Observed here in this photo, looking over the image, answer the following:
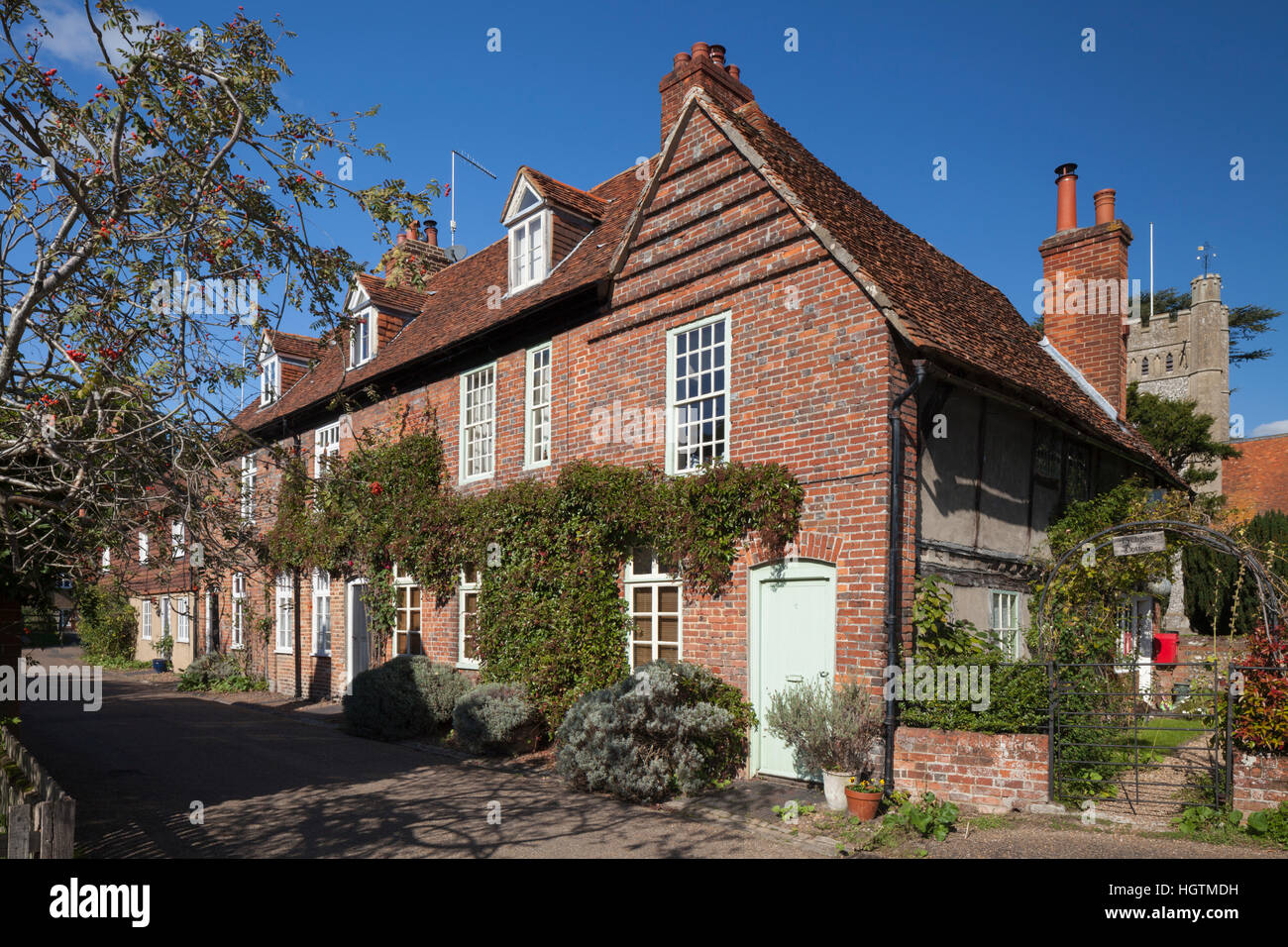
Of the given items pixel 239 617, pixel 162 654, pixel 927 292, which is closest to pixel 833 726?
pixel 927 292

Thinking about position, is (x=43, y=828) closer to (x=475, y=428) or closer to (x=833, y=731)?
(x=833, y=731)

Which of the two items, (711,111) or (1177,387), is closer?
(711,111)

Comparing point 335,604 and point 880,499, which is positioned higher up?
point 880,499

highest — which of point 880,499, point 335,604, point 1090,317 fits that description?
point 1090,317

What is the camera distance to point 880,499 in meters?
9.26

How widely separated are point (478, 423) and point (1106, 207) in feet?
41.5

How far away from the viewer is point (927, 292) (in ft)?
37.9

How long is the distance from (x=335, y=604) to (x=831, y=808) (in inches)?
524

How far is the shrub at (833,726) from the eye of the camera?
8773 mm

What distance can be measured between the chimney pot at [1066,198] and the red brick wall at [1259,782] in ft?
39.8

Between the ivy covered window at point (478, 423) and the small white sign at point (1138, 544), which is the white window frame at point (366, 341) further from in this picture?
the small white sign at point (1138, 544)

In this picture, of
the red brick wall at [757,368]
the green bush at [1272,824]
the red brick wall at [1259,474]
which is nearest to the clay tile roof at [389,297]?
the red brick wall at [757,368]

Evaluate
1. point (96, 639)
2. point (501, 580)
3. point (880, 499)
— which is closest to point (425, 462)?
point (501, 580)

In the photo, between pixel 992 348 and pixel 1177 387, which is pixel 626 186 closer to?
pixel 992 348
